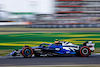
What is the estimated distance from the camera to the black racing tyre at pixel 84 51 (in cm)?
928

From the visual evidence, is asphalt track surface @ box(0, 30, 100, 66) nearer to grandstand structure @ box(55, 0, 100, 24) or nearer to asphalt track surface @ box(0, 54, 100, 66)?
asphalt track surface @ box(0, 54, 100, 66)

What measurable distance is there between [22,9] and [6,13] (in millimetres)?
4648

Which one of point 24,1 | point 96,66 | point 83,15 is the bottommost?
point 96,66

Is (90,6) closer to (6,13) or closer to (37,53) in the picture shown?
(6,13)

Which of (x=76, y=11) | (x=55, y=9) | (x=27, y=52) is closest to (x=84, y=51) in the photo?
(x=27, y=52)

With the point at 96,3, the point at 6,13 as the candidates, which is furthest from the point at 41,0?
the point at 96,3

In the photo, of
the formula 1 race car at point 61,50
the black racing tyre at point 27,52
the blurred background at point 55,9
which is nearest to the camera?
the black racing tyre at point 27,52

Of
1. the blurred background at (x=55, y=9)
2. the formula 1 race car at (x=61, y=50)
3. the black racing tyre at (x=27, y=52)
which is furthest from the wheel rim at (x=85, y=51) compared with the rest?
the blurred background at (x=55, y=9)

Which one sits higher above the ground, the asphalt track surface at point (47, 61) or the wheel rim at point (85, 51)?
the wheel rim at point (85, 51)

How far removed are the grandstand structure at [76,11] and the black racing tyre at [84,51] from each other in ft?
178

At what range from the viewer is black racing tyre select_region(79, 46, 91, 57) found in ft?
30.5

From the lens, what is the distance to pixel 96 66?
7.63 m

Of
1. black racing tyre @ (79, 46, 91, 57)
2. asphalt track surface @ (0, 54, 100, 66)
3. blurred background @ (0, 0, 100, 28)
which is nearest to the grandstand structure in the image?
blurred background @ (0, 0, 100, 28)

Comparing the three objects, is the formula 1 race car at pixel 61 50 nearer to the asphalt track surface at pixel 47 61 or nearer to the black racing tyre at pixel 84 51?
the black racing tyre at pixel 84 51
